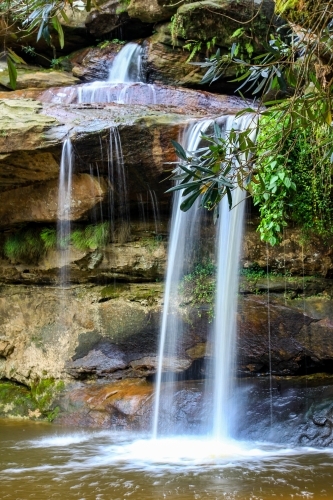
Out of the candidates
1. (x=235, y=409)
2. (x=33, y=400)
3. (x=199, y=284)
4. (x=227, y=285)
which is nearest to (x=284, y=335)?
(x=227, y=285)

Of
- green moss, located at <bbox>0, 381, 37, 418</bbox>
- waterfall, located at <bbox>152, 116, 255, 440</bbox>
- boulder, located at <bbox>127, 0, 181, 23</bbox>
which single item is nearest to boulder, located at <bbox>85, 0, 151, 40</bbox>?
boulder, located at <bbox>127, 0, 181, 23</bbox>

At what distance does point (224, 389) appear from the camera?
6637mm

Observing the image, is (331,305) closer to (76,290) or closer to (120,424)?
(120,424)

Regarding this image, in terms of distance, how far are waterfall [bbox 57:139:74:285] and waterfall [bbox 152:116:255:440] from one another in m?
1.54

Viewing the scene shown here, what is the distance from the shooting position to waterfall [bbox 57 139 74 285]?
708 centimetres

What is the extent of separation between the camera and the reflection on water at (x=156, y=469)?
4.19 metres

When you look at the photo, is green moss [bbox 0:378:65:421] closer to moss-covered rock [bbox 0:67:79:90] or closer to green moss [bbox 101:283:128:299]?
green moss [bbox 101:283:128:299]

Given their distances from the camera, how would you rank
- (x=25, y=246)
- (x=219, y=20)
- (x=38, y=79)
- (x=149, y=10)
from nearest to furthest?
(x=25, y=246) → (x=219, y=20) → (x=38, y=79) → (x=149, y=10)

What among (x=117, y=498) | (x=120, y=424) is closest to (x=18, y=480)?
(x=117, y=498)

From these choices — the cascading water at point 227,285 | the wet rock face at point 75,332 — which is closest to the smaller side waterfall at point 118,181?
the wet rock face at point 75,332

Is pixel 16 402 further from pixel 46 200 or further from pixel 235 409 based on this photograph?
pixel 235 409

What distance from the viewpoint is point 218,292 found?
698cm

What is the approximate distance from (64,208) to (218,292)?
8.53 feet

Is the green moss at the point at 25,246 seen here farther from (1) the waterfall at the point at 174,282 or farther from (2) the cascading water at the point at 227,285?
(2) the cascading water at the point at 227,285
